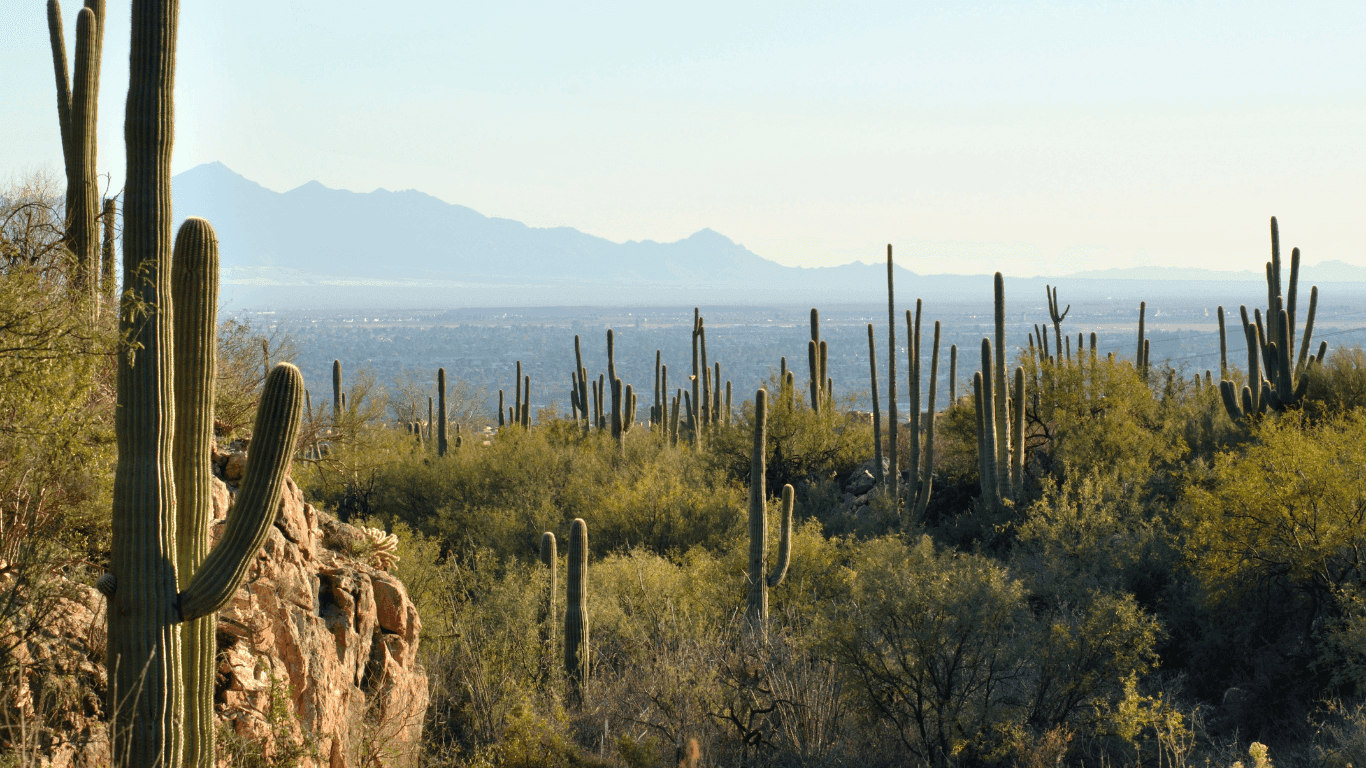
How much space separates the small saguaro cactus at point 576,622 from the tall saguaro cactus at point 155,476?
6305 millimetres

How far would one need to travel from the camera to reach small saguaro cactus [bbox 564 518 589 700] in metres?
11.1

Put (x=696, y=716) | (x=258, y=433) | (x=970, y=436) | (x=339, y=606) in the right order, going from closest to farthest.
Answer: (x=258, y=433) → (x=339, y=606) → (x=696, y=716) → (x=970, y=436)

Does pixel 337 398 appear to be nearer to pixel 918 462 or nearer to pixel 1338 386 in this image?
pixel 918 462

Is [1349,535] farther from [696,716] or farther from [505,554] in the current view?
[505,554]

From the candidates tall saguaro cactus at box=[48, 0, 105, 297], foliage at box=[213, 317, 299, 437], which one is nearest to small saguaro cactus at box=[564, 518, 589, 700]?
foliage at box=[213, 317, 299, 437]

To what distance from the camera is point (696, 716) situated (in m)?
9.08

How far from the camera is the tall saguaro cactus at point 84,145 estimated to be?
7.78m

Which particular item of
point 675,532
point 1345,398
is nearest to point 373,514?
point 675,532

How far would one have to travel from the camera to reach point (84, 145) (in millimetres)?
8008

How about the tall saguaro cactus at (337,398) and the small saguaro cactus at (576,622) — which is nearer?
the small saguaro cactus at (576,622)

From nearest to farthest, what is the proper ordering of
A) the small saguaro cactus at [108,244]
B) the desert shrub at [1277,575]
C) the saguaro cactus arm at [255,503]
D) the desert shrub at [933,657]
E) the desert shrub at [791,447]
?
the saguaro cactus arm at [255,503] < the small saguaro cactus at [108,244] < the desert shrub at [933,657] < the desert shrub at [1277,575] < the desert shrub at [791,447]

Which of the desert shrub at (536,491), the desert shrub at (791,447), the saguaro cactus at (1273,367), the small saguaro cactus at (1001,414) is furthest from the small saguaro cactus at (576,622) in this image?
the saguaro cactus at (1273,367)

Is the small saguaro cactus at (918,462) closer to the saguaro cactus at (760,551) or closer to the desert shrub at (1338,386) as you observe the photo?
the saguaro cactus at (760,551)

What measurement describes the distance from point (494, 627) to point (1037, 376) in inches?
572
